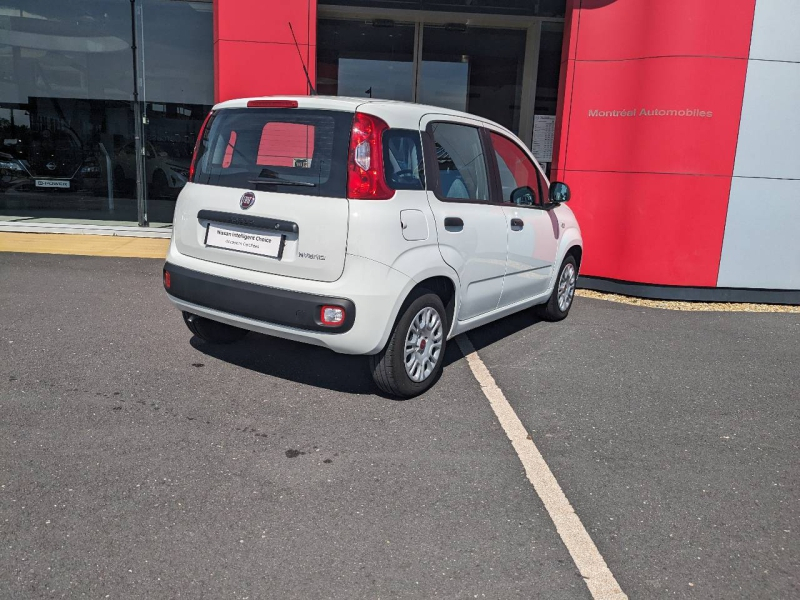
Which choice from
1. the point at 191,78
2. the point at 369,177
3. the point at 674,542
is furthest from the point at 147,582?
the point at 191,78

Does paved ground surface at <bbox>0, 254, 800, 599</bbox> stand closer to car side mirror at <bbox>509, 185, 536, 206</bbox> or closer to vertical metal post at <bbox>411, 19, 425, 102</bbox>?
car side mirror at <bbox>509, 185, 536, 206</bbox>

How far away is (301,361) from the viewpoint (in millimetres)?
4984

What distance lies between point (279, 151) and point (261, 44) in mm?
5155

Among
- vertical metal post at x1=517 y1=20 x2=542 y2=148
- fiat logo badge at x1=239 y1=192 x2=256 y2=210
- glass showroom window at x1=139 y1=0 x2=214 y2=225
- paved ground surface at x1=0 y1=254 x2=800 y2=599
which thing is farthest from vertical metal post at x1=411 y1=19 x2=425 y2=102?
fiat logo badge at x1=239 y1=192 x2=256 y2=210

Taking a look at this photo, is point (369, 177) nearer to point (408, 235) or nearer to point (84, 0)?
point (408, 235)

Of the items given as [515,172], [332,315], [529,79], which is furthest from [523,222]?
[529,79]

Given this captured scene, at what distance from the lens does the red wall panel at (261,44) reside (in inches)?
332

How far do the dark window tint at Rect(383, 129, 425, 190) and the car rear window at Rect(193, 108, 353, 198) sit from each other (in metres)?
0.26

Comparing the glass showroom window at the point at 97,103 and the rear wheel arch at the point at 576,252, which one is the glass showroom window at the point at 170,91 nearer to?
the glass showroom window at the point at 97,103

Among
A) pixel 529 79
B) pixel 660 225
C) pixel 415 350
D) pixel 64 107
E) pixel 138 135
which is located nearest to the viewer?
pixel 415 350

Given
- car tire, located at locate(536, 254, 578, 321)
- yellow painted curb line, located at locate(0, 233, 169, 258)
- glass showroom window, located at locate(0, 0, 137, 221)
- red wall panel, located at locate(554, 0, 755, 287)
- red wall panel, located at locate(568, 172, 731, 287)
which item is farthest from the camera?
glass showroom window, located at locate(0, 0, 137, 221)

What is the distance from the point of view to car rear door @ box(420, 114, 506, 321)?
171 inches

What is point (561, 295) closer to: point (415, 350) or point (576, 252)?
point (576, 252)

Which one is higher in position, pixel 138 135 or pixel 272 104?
pixel 272 104
